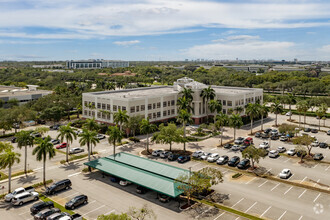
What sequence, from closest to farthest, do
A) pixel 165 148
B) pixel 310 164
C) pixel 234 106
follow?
pixel 310 164 → pixel 165 148 → pixel 234 106

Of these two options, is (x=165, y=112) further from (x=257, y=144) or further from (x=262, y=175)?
(x=262, y=175)

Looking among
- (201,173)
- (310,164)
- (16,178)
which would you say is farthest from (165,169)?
(310,164)

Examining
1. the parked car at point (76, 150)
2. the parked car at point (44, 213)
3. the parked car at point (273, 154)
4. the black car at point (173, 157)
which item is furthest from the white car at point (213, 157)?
the parked car at point (44, 213)

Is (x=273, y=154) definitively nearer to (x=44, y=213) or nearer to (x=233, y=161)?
(x=233, y=161)

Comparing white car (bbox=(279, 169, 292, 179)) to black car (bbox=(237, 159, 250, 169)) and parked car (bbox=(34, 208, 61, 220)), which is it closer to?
black car (bbox=(237, 159, 250, 169))

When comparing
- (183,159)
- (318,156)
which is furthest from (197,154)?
(318,156)

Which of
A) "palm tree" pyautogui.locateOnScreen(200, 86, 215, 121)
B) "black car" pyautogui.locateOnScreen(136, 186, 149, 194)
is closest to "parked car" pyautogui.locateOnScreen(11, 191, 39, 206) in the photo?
"black car" pyautogui.locateOnScreen(136, 186, 149, 194)
